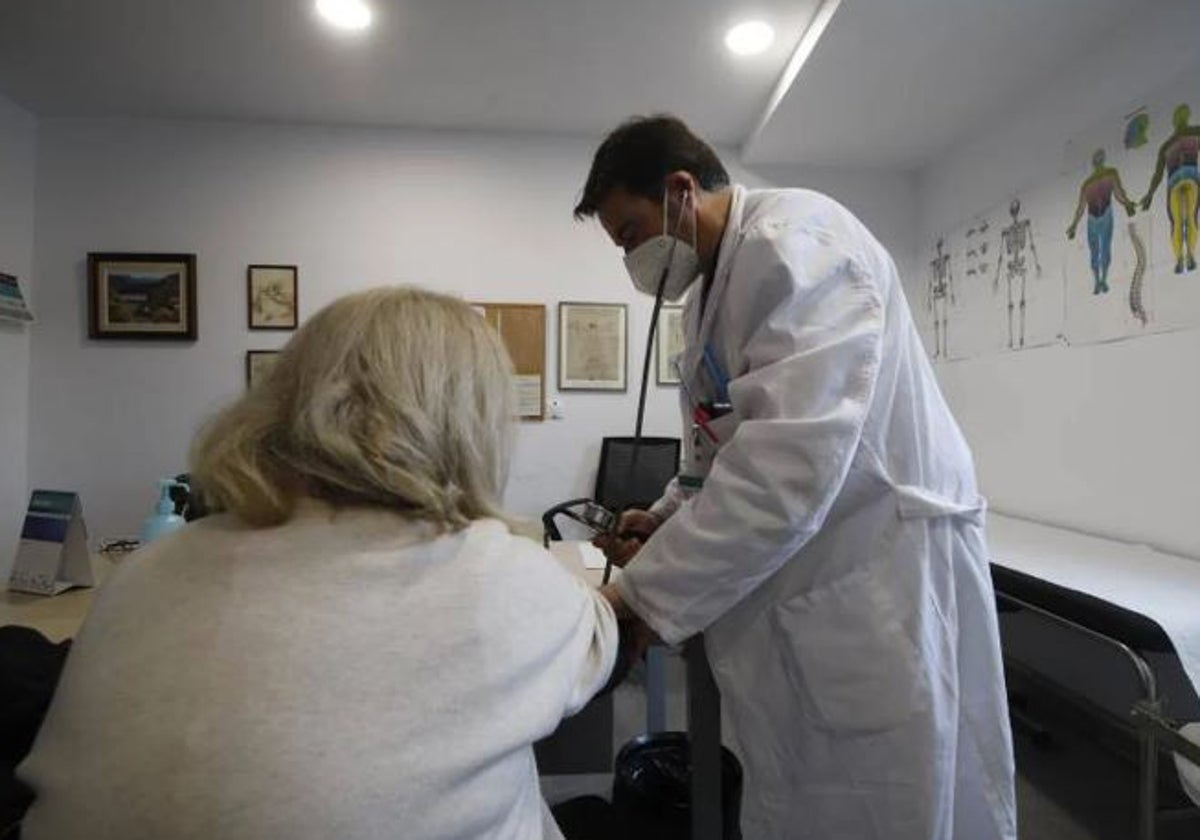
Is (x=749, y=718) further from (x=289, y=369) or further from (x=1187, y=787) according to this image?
(x=1187, y=787)

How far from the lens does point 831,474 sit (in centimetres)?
76

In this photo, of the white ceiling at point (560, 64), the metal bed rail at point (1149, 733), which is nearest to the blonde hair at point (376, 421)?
the metal bed rail at point (1149, 733)

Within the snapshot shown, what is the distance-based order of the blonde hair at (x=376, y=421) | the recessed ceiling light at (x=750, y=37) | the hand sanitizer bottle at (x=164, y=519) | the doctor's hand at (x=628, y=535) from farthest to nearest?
1. the recessed ceiling light at (x=750, y=37)
2. the hand sanitizer bottle at (x=164, y=519)
3. the doctor's hand at (x=628, y=535)
4. the blonde hair at (x=376, y=421)

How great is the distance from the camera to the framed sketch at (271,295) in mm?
3053

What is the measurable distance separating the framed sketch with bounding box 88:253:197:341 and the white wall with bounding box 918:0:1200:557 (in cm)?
346

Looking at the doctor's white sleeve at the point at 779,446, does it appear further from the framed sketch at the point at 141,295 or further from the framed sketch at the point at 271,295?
the framed sketch at the point at 141,295

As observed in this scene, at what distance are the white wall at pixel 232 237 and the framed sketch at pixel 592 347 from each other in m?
0.06

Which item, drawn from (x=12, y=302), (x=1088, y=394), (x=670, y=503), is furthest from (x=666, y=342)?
(x=12, y=302)

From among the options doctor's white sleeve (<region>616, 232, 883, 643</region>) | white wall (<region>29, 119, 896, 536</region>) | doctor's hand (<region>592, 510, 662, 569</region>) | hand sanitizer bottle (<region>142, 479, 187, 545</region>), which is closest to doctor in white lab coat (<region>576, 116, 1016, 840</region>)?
doctor's white sleeve (<region>616, 232, 883, 643</region>)

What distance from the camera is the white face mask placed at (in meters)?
1.01

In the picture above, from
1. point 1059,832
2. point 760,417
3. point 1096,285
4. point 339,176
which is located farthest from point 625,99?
point 1059,832

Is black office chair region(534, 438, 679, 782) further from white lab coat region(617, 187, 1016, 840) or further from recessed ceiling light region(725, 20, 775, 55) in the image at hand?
recessed ceiling light region(725, 20, 775, 55)

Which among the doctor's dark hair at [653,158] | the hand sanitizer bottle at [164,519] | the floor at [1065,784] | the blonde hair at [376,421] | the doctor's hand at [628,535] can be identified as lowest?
the floor at [1065,784]

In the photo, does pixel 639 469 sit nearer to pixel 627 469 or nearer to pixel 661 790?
pixel 627 469
